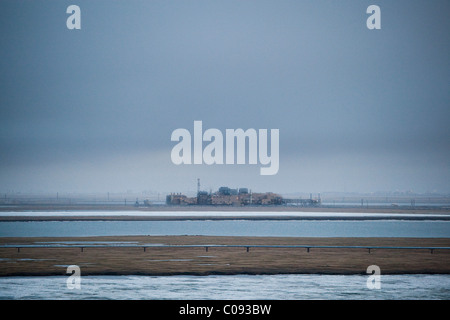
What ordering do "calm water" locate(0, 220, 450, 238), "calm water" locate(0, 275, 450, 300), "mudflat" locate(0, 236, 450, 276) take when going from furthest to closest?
"calm water" locate(0, 220, 450, 238), "mudflat" locate(0, 236, 450, 276), "calm water" locate(0, 275, 450, 300)

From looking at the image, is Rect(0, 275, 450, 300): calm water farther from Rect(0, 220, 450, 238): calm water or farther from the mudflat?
Rect(0, 220, 450, 238): calm water

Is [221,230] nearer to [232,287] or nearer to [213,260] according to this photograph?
[213,260]

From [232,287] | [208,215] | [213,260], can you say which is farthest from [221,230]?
[232,287]

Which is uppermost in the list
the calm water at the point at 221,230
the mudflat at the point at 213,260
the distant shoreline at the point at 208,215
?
the mudflat at the point at 213,260

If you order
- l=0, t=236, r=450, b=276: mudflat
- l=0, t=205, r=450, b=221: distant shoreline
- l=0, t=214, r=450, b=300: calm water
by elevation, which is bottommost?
l=0, t=205, r=450, b=221: distant shoreline

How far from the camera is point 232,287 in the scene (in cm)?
2789

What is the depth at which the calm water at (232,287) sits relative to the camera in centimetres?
2514

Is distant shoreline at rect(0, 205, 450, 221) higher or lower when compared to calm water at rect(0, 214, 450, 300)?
lower

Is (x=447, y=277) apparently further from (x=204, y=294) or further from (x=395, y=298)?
(x=204, y=294)

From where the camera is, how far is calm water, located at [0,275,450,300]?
25141 mm

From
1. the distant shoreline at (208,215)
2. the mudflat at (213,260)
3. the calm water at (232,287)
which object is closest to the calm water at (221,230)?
the distant shoreline at (208,215)

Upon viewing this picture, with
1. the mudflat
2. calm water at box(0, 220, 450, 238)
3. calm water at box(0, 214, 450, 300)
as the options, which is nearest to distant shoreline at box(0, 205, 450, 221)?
calm water at box(0, 220, 450, 238)

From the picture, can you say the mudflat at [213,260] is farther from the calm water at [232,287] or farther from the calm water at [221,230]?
the calm water at [221,230]
